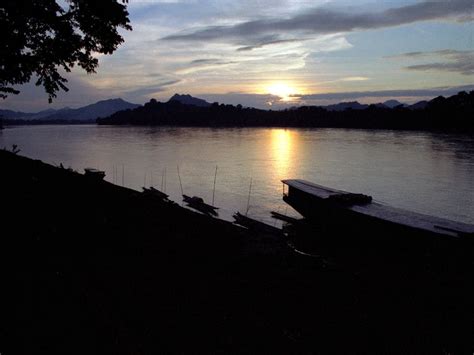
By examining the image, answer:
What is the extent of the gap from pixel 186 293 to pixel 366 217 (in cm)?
1640

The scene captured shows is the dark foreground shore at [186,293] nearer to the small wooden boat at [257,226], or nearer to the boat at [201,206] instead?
the small wooden boat at [257,226]

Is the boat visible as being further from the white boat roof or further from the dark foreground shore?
the dark foreground shore

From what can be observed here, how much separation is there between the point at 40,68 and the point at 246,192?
29810mm

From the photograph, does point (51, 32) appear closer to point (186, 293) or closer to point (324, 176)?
point (186, 293)

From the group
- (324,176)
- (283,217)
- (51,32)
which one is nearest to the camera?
(51,32)

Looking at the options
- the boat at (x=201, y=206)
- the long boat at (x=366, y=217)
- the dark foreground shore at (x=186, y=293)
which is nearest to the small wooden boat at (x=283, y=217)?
the long boat at (x=366, y=217)

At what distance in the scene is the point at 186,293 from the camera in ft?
33.8

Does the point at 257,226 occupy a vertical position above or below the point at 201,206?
above

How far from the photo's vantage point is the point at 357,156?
8881 cm

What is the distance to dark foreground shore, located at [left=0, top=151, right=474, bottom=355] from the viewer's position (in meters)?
7.98

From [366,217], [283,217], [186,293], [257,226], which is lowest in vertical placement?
[283,217]

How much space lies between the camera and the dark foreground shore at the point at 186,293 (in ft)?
26.2

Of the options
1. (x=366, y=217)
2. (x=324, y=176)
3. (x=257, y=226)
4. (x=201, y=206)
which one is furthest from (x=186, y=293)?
(x=324, y=176)

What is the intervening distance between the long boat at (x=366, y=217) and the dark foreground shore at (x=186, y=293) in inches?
73.1
